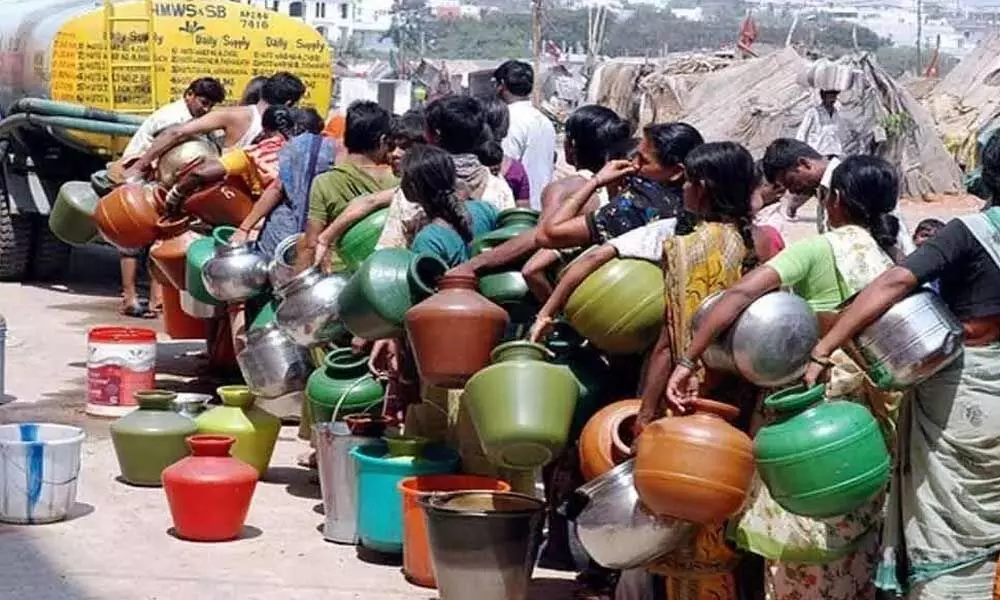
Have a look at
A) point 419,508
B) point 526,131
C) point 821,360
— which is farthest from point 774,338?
point 526,131

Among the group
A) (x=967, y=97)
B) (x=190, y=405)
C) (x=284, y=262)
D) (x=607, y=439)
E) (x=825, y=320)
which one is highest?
(x=825, y=320)

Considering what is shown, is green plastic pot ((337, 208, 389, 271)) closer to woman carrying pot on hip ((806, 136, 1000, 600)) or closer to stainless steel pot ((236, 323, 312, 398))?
stainless steel pot ((236, 323, 312, 398))

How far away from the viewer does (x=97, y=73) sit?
12.6m

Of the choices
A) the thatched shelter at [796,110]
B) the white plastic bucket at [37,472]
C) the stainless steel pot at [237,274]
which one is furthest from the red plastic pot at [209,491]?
the thatched shelter at [796,110]

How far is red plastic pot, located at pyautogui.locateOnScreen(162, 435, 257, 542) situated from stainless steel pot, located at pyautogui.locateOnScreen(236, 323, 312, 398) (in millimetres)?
699

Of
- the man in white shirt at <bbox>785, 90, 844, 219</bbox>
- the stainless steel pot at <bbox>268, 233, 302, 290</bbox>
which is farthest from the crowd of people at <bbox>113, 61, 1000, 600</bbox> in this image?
the man in white shirt at <bbox>785, 90, 844, 219</bbox>

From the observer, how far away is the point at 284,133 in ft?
29.1

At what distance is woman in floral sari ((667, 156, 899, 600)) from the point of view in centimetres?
487

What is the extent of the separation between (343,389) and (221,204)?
2161 mm

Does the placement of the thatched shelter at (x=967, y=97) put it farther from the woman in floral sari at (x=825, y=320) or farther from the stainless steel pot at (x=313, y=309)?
the woman in floral sari at (x=825, y=320)

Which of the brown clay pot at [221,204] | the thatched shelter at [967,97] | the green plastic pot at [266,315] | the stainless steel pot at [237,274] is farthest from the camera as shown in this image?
the thatched shelter at [967,97]

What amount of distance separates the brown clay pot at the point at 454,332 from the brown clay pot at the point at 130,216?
3386 mm

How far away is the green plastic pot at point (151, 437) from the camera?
7.35 meters

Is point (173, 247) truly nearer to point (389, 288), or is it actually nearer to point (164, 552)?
point (164, 552)
